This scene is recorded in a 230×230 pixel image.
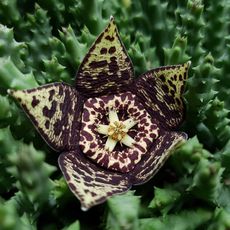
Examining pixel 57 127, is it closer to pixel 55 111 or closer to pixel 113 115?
pixel 55 111

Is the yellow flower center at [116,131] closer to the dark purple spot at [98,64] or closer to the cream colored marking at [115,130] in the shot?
the cream colored marking at [115,130]

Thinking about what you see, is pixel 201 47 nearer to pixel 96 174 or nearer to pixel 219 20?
pixel 219 20

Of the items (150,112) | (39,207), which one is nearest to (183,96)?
(150,112)

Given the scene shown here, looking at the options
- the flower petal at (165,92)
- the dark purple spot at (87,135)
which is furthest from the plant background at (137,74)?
the dark purple spot at (87,135)

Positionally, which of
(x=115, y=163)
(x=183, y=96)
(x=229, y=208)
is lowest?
(x=229, y=208)

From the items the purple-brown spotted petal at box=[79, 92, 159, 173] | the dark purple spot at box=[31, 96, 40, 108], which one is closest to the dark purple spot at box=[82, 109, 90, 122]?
the purple-brown spotted petal at box=[79, 92, 159, 173]
